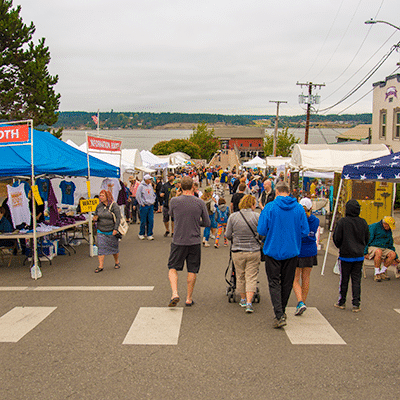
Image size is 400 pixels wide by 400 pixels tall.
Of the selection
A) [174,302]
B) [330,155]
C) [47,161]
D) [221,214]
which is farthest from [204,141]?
[174,302]

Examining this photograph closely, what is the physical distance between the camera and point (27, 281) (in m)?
8.17

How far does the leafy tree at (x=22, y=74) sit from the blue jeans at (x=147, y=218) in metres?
18.1

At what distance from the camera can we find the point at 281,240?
544 cm

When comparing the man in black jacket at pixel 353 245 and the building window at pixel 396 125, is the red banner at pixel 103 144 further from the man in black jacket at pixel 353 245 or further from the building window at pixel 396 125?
the building window at pixel 396 125

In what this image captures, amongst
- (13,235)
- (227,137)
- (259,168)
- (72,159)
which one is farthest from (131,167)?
(227,137)

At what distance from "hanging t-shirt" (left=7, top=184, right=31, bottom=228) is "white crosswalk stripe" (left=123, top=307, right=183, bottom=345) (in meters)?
4.04

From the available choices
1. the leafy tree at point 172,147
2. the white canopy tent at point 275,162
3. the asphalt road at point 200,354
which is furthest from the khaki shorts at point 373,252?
the leafy tree at point 172,147

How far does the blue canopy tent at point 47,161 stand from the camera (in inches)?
340

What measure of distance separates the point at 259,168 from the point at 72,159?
29606mm

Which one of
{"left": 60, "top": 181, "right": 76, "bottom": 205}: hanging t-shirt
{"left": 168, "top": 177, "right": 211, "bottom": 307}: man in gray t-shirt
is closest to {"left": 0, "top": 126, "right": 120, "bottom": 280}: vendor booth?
{"left": 60, "top": 181, "right": 76, "bottom": 205}: hanging t-shirt

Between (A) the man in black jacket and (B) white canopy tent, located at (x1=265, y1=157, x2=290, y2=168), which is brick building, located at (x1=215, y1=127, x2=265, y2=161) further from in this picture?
(A) the man in black jacket

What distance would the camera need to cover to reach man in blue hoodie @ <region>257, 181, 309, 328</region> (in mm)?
5453

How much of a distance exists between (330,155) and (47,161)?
31.2 ft

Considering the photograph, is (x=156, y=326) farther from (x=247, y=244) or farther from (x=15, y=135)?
(x=15, y=135)
